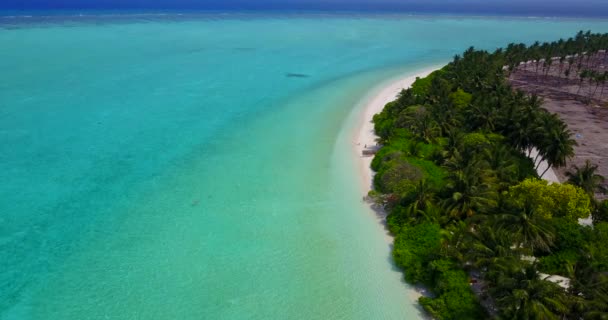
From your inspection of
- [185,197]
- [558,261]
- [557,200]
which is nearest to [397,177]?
[557,200]

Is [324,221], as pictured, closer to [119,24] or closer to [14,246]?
[14,246]

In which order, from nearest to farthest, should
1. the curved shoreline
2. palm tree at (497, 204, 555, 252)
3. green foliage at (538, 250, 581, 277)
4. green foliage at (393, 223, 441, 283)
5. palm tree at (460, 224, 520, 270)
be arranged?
palm tree at (460, 224, 520, 270) → green foliage at (538, 250, 581, 277) → palm tree at (497, 204, 555, 252) → green foliage at (393, 223, 441, 283) → the curved shoreline

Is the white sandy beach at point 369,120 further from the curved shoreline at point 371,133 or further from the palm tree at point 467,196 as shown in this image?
the palm tree at point 467,196

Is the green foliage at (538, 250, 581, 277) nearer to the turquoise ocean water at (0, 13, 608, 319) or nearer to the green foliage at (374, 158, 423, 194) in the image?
the turquoise ocean water at (0, 13, 608, 319)

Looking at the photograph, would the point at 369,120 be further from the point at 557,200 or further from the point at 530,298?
the point at 530,298

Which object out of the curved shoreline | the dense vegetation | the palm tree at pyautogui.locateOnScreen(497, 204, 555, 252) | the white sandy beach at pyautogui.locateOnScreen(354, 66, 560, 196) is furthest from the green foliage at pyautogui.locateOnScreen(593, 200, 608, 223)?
the curved shoreline
